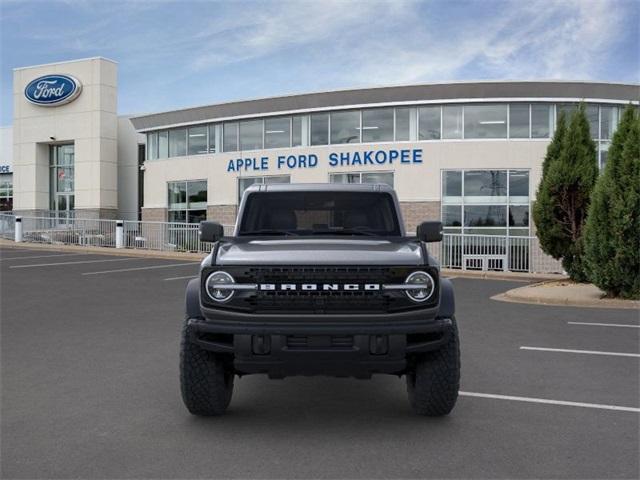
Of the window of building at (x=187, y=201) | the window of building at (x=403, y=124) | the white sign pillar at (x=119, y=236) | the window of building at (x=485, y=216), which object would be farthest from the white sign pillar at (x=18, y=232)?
the window of building at (x=485, y=216)

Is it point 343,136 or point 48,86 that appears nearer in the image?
point 343,136

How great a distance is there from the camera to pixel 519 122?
25.4 metres

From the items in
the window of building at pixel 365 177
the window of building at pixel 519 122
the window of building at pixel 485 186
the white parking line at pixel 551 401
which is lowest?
the white parking line at pixel 551 401

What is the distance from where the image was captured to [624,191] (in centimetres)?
1270

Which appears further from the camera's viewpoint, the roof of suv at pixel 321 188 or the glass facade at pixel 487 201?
the glass facade at pixel 487 201

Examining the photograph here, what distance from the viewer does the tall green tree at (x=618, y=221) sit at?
12.6 m

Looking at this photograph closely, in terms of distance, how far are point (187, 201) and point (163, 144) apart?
3656 millimetres

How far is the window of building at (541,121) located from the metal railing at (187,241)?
5.29 metres

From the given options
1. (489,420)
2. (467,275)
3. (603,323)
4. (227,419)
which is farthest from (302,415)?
(467,275)

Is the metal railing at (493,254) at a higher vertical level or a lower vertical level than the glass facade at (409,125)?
lower

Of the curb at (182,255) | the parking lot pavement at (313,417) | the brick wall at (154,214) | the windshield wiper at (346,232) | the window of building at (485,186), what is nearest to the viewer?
the parking lot pavement at (313,417)

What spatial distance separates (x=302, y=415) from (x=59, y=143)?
37066 millimetres

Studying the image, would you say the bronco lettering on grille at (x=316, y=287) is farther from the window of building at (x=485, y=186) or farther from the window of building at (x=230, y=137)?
the window of building at (x=230, y=137)

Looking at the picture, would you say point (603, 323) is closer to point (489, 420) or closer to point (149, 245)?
point (489, 420)
